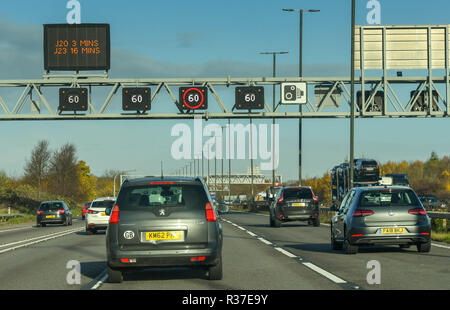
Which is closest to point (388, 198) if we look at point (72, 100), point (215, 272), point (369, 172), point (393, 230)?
point (393, 230)

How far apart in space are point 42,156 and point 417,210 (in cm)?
8060

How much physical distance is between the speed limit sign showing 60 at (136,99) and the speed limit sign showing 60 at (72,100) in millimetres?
1961

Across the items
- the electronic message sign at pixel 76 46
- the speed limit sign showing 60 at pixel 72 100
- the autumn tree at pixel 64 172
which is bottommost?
the autumn tree at pixel 64 172

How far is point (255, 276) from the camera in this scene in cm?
1238

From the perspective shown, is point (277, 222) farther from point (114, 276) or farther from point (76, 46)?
point (114, 276)

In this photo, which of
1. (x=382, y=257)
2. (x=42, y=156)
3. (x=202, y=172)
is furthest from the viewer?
(x=202, y=172)

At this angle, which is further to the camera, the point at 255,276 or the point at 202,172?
the point at 202,172

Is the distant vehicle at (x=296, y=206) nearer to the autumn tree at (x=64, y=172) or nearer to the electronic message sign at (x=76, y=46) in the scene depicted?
the electronic message sign at (x=76, y=46)

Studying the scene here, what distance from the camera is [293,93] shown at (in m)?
40.0

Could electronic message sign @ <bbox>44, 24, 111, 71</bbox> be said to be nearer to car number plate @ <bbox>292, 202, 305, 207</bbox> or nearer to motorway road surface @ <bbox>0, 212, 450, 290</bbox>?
car number plate @ <bbox>292, 202, 305, 207</bbox>

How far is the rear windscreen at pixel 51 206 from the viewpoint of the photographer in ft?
137

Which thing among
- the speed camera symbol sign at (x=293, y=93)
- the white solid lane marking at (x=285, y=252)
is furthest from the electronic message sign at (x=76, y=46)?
the white solid lane marking at (x=285, y=252)
